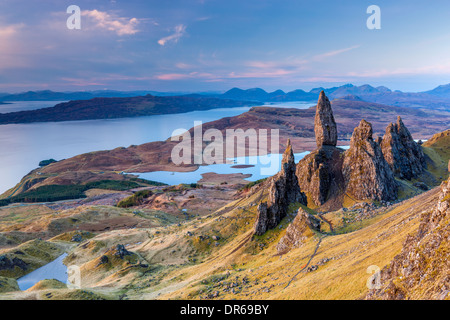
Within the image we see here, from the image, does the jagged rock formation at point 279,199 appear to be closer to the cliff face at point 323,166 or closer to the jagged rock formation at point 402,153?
the cliff face at point 323,166

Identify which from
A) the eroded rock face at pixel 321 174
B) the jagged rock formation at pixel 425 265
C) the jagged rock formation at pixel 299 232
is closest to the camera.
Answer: the jagged rock formation at pixel 425 265

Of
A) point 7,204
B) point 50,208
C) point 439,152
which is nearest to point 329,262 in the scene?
point 439,152

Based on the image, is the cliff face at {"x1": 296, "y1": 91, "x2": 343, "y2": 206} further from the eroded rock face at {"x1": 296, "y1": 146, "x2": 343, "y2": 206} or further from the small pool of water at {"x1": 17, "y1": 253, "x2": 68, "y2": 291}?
the small pool of water at {"x1": 17, "y1": 253, "x2": 68, "y2": 291}

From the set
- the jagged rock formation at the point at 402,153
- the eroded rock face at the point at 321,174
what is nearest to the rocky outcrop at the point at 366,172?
the eroded rock face at the point at 321,174

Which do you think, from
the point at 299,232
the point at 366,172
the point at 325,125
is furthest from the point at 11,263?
the point at 325,125
